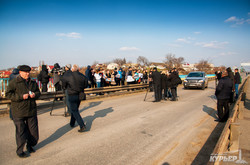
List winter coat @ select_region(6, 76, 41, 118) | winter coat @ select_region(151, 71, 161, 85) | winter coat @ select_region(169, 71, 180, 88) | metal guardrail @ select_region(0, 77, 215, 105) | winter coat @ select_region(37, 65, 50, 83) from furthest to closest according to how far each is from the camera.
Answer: winter coat @ select_region(169, 71, 180, 88), winter coat @ select_region(151, 71, 161, 85), winter coat @ select_region(37, 65, 50, 83), metal guardrail @ select_region(0, 77, 215, 105), winter coat @ select_region(6, 76, 41, 118)

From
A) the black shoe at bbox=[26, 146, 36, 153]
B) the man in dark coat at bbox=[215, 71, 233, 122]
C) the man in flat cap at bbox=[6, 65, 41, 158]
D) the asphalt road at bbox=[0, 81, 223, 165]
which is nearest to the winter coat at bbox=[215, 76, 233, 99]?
the man in dark coat at bbox=[215, 71, 233, 122]

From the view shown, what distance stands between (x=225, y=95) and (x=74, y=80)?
5418 mm

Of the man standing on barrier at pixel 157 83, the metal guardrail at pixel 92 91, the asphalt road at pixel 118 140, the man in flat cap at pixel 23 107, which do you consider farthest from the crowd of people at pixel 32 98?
the man standing on barrier at pixel 157 83

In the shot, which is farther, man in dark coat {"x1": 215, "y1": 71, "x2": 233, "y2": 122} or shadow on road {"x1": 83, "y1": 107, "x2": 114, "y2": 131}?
man in dark coat {"x1": 215, "y1": 71, "x2": 233, "y2": 122}

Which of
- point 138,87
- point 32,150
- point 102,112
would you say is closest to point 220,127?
point 102,112

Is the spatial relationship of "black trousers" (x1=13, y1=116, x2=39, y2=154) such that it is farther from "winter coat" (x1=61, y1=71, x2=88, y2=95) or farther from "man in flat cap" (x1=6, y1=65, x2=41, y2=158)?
"winter coat" (x1=61, y1=71, x2=88, y2=95)

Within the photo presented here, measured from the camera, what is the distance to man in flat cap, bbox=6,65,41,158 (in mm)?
3814

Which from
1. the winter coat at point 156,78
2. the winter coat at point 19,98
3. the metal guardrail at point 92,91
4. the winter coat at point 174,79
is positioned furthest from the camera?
the winter coat at point 174,79

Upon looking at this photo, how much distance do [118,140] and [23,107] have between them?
247 centimetres

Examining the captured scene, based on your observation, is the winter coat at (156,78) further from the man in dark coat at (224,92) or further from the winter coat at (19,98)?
the winter coat at (19,98)

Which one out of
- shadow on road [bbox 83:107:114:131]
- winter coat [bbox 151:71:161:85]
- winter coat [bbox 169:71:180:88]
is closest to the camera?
shadow on road [bbox 83:107:114:131]

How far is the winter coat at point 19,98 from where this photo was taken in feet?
12.5

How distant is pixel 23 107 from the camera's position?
12.7 ft

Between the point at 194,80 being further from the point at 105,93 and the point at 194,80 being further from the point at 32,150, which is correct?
the point at 32,150
